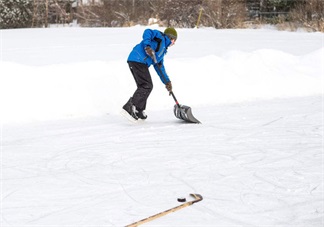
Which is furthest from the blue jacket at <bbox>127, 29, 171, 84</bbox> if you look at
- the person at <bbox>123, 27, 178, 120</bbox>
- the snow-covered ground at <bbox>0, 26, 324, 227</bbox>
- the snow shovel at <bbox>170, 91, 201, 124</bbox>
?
the snow-covered ground at <bbox>0, 26, 324, 227</bbox>

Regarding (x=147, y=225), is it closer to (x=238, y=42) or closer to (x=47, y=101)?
(x=47, y=101)

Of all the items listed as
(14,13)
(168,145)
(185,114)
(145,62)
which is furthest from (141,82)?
(14,13)

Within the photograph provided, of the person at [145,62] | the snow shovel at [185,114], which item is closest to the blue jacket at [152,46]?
the person at [145,62]

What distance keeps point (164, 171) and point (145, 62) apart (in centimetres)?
255

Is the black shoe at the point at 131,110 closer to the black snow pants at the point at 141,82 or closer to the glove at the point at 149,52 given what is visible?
the black snow pants at the point at 141,82

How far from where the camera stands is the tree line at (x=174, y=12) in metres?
24.0

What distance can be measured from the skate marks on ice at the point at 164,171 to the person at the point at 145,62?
0.29 metres

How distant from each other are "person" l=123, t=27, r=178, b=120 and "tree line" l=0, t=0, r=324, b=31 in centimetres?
1636

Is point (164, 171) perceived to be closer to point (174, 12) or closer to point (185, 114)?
point (185, 114)

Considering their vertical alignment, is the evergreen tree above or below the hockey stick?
above

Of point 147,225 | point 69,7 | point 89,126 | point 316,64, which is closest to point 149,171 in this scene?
point 147,225

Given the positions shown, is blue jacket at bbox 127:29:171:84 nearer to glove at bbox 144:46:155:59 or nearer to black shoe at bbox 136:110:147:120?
glove at bbox 144:46:155:59

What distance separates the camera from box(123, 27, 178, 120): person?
276 inches

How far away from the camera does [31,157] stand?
5527 millimetres
